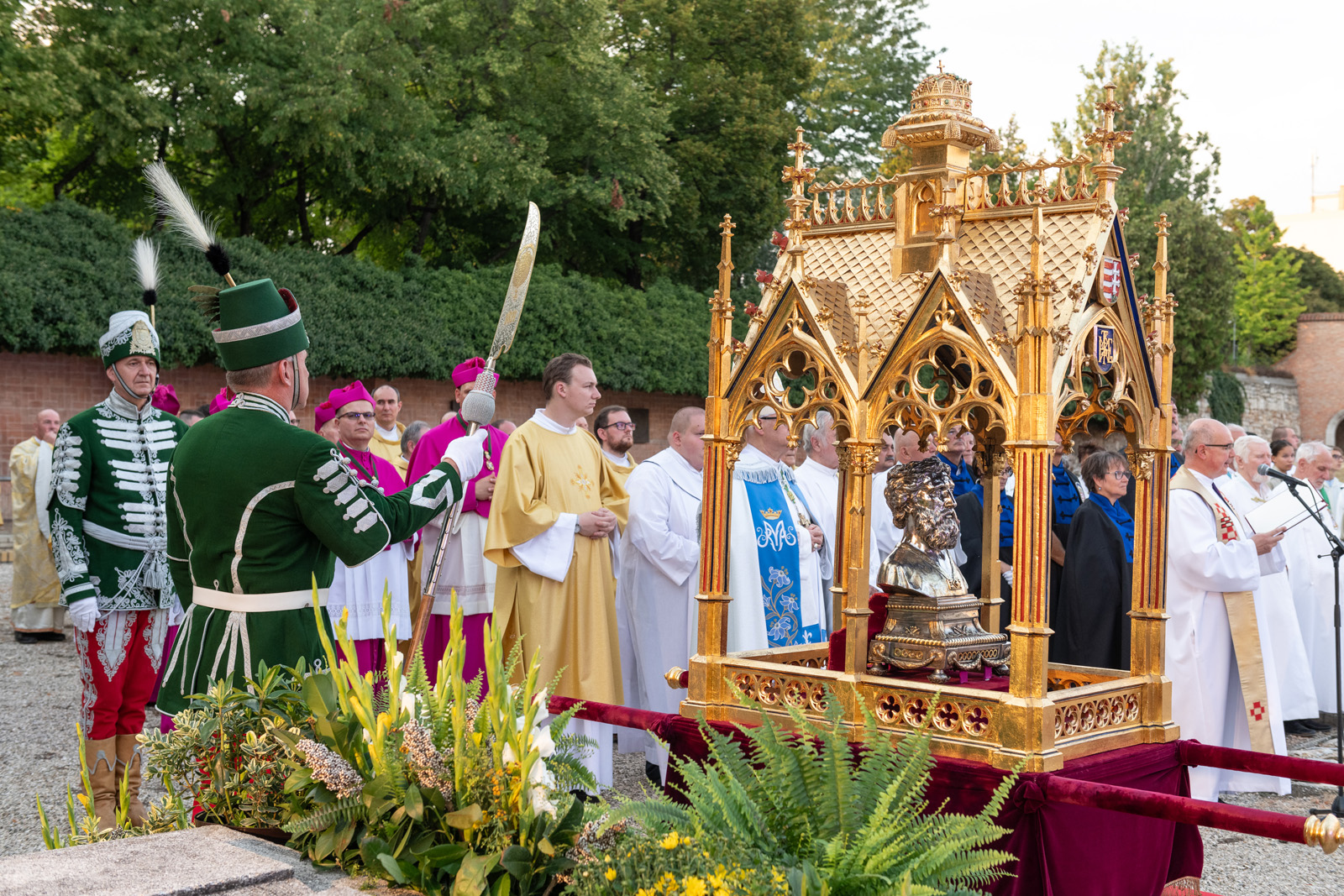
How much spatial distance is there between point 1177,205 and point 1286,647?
2638 cm

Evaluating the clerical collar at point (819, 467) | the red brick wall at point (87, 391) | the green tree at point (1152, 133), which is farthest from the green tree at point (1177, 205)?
the clerical collar at point (819, 467)

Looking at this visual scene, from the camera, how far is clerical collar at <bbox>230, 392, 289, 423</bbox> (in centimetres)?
350

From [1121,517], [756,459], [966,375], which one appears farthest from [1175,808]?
[1121,517]

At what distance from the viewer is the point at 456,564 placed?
6973mm

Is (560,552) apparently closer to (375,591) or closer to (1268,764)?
(375,591)

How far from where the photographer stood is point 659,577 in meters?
6.63

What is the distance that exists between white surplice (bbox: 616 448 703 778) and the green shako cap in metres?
2.95

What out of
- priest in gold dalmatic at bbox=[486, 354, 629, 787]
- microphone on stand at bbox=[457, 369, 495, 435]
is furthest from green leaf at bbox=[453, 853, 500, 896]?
priest in gold dalmatic at bbox=[486, 354, 629, 787]

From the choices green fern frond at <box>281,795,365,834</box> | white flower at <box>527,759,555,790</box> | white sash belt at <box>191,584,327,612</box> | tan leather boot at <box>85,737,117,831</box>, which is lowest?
tan leather boot at <box>85,737,117,831</box>

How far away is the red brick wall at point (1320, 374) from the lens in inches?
1662

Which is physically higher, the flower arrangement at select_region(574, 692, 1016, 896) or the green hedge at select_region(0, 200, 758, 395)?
the green hedge at select_region(0, 200, 758, 395)

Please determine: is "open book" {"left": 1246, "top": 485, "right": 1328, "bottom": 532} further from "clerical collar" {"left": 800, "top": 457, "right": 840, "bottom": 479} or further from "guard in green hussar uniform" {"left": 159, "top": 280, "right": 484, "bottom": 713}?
"guard in green hussar uniform" {"left": 159, "top": 280, "right": 484, "bottom": 713}

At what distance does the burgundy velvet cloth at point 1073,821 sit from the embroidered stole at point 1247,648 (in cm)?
335

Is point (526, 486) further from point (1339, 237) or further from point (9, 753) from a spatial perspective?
point (1339, 237)
